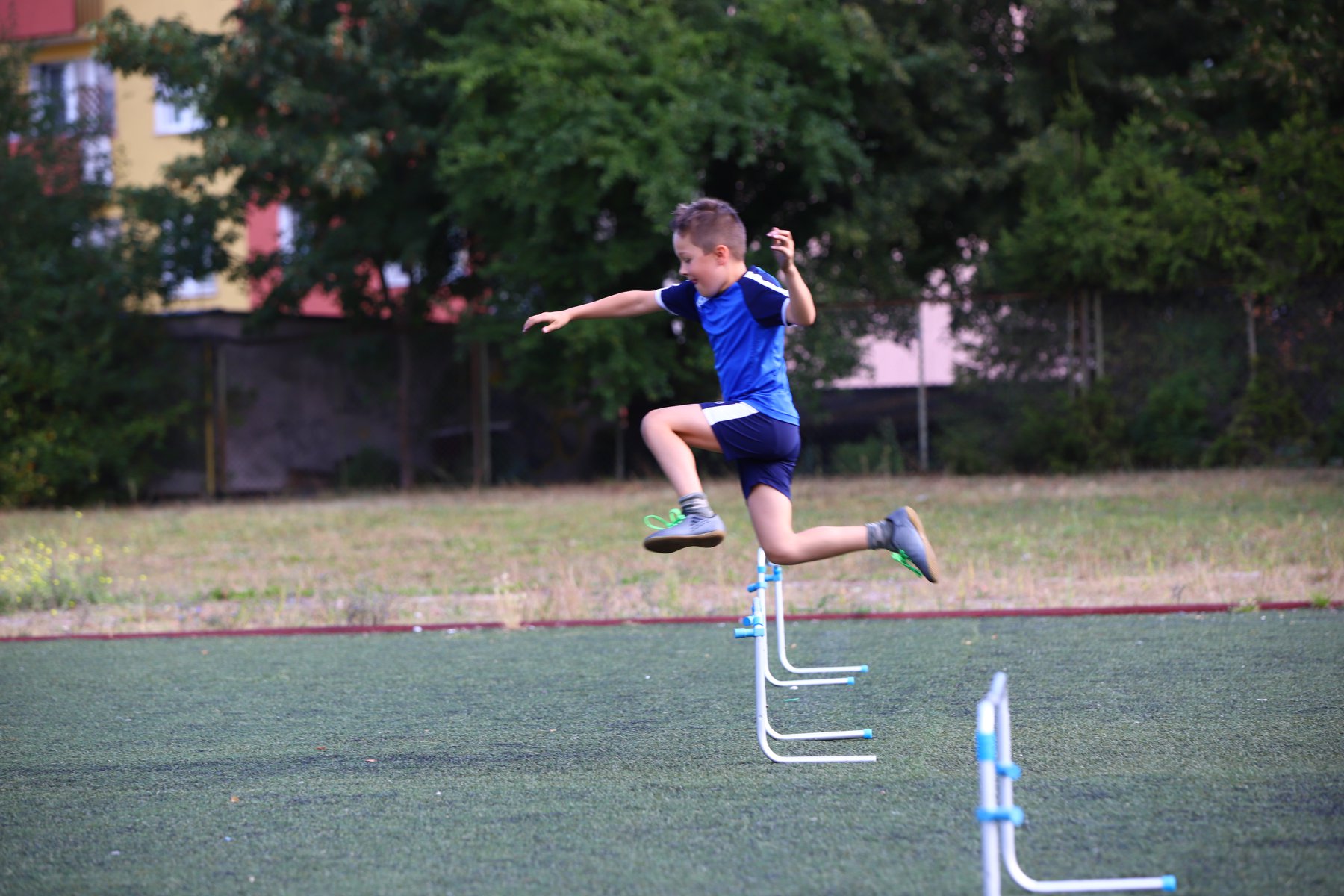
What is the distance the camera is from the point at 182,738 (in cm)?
548

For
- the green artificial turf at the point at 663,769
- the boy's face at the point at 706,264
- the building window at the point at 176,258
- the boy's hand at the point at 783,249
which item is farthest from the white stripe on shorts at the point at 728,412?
the building window at the point at 176,258

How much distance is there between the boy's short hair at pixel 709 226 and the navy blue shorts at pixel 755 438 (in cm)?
59

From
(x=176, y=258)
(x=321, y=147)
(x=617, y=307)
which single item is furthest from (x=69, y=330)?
(x=617, y=307)

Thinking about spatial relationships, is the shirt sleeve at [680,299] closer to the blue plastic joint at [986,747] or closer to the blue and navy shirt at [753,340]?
the blue and navy shirt at [753,340]

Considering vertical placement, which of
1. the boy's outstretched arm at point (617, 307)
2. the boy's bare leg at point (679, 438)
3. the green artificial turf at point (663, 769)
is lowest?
the green artificial turf at point (663, 769)

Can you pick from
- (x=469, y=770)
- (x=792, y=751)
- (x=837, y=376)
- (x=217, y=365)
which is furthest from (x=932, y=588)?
(x=217, y=365)

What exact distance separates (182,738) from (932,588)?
222 inches

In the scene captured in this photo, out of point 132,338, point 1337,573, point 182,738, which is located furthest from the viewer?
point 132,338

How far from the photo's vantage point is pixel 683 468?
4891mm

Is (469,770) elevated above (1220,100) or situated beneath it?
situated beneath

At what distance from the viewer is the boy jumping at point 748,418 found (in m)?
4.85

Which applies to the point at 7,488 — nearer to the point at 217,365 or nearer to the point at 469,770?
the point at 217,365

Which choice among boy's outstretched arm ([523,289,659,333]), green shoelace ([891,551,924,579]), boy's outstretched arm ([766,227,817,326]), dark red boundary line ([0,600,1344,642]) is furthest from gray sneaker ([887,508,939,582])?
dark red boundary line ([0,600,1344,642])

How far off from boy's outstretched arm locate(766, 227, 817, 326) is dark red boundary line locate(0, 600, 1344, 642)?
4053 millimetres
